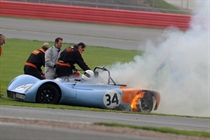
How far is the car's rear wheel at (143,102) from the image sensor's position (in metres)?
13.0

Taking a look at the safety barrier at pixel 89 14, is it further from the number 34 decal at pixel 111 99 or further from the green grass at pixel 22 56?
the number 34 decal at pixel 111 99

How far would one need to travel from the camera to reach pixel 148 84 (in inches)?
574

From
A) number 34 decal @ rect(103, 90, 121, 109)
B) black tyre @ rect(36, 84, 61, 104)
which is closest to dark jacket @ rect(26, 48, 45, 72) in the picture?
black tyre @ rect(36, 84, 61, 104)

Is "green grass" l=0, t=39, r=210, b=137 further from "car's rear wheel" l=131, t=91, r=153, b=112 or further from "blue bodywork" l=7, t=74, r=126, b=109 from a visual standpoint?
"car's rear wheel" l=131, t=91, r=153, b=112

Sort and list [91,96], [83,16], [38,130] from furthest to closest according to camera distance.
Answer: [83,16], [91,96], [38,130]

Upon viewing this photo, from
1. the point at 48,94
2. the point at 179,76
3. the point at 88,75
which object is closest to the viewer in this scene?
the point at 48,94

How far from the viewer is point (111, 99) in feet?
41.7

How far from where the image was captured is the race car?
12.4 m

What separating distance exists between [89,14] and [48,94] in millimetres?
18638

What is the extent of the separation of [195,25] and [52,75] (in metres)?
5.25

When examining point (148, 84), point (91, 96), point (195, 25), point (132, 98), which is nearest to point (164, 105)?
point (148, 84)

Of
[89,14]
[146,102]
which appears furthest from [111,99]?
[89,14]

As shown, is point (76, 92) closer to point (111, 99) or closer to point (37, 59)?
point (111, 99)

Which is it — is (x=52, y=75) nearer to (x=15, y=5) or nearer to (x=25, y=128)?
(x=25, y=128)
